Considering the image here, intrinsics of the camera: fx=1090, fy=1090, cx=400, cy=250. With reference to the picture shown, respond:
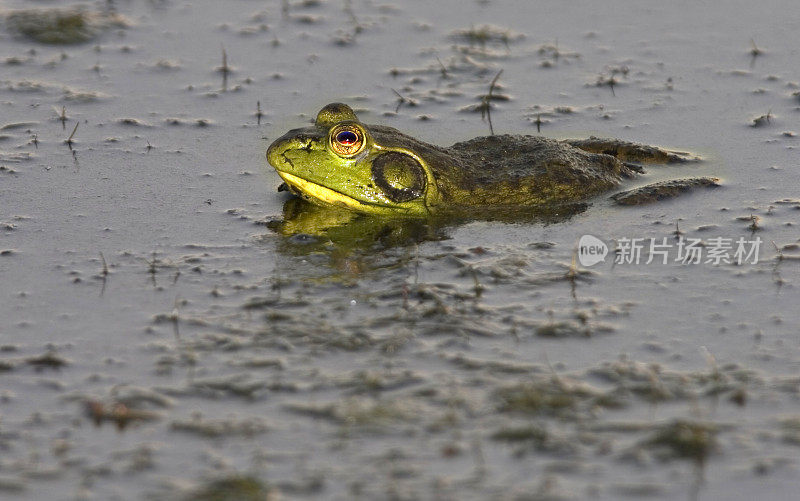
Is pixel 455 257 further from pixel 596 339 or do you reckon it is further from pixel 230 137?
pixel 230 137

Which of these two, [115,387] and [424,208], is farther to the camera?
[424,208]

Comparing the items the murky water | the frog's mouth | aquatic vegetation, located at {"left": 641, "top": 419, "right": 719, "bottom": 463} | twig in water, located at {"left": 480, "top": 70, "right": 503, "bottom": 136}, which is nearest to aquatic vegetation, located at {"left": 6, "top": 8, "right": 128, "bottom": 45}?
the murky water

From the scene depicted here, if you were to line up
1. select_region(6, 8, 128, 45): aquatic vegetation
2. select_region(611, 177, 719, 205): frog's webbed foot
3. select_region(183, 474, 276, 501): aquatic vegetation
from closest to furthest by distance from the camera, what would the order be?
select_region(183, 474, 276, 501): aquatic vegetation → select_region(611, 177, 719, 205): frog's webbed foot → select_region(6, 8, 128, 45): aquatic vegetation

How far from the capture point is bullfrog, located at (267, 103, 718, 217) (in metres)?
8.16

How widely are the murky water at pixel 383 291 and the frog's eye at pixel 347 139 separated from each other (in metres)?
0.61

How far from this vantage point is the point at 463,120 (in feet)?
34.5

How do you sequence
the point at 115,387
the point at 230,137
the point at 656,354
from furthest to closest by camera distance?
the point at 230,137, the point at 656,354, the point at 115,387

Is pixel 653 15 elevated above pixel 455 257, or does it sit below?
above

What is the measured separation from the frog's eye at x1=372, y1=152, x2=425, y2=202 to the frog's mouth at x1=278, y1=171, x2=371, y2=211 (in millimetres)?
222

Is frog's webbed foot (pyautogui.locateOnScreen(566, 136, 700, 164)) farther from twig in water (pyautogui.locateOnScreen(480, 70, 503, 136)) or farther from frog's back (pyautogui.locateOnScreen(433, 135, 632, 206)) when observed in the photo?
twig in water (pyautogui.locateOnScreen(480, 70, 503, 136))

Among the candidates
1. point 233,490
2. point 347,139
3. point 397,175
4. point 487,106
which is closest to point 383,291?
point 397,175

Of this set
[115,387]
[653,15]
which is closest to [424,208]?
[115,387]

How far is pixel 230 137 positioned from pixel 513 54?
11.8 ft

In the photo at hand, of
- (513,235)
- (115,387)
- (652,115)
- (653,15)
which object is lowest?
(115,387)
